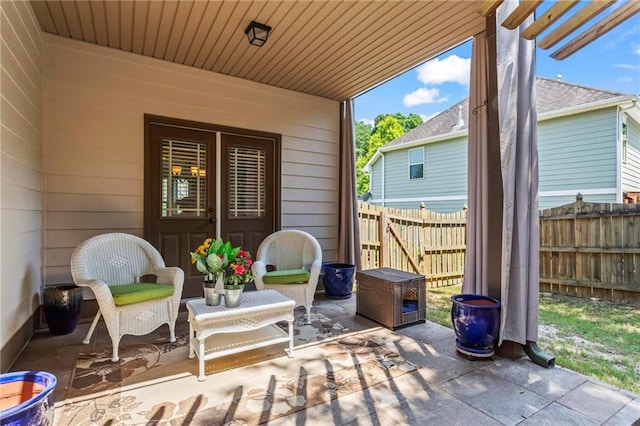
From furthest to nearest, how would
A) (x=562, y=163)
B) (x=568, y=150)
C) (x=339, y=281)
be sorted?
(x=562, y=163) < (x=568, y=150) < (x=339, y=281)

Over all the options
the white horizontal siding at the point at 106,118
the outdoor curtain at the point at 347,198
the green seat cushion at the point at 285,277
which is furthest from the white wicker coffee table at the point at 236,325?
the outdoor curtain at the point at 347,198

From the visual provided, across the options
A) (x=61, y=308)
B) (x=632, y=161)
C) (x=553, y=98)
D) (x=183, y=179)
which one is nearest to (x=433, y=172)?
(x=553, y=98)

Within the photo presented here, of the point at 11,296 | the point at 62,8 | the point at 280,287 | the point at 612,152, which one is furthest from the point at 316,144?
the point at 612,152

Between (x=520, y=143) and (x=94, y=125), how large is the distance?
4161 mm

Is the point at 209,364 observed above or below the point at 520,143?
below

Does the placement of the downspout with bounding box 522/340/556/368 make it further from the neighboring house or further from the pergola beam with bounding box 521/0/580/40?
the neighboring house

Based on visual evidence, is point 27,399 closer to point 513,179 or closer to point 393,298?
point 393,298

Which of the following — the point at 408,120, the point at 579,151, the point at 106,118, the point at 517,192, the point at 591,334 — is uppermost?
the point at 408,120

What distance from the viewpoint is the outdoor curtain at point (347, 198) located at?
4844mm

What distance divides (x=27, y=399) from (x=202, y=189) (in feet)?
9.76

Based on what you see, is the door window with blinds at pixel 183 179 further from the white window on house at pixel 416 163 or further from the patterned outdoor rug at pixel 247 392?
the white window on house at pixel 416 163

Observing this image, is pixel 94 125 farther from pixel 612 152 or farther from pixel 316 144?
pixel 612 152

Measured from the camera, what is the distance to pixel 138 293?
2666mm

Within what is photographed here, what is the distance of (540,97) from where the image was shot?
26.3 feet
